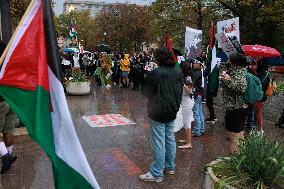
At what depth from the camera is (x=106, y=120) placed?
10078 millimetres

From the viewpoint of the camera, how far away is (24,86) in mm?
3143

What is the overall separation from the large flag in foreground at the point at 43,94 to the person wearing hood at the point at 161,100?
2685 mm

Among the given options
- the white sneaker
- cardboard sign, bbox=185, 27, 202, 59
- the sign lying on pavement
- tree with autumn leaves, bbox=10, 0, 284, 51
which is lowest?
the sign lying on pavement

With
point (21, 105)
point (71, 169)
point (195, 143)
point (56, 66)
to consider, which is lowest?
point (195, 143)

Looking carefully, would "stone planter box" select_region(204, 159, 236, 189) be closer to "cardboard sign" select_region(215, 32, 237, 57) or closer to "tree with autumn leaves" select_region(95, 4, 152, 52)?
"cardboard sign" select_region(215, 32, 237, 57)

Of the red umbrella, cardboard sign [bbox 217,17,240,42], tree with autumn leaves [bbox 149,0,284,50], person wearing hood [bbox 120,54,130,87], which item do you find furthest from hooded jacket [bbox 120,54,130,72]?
tree with autumn leaves [bbox 149,0,284,50]

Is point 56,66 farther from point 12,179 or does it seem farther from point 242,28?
point 242,28

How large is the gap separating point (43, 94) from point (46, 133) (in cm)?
28

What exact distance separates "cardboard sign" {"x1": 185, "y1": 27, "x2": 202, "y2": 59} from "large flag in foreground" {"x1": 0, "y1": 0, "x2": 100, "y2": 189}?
5757 mm

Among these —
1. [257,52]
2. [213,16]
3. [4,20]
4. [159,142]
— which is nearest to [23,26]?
[159,142]

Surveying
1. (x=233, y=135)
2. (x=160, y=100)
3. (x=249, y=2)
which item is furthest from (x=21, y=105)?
(x=249, y=2)

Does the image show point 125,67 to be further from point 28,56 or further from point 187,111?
point 28,56

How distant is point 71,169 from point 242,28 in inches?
1015

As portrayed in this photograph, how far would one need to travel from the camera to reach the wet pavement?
224 inches
